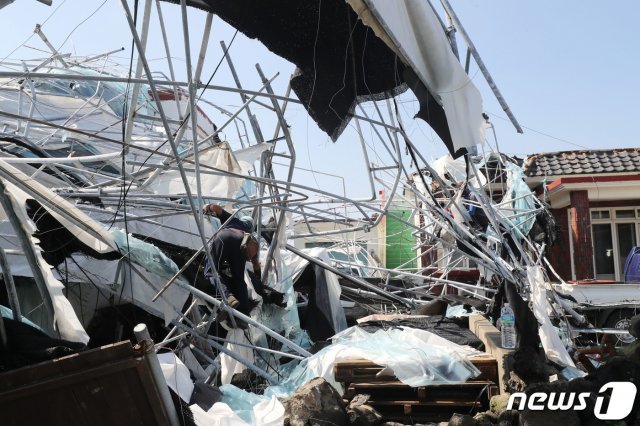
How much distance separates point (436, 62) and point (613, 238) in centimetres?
1105

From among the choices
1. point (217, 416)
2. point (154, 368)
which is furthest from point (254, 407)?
point (154, 368)

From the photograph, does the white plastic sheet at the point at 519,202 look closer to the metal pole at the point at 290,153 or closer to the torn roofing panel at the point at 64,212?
the metal pole at the point at 290,153

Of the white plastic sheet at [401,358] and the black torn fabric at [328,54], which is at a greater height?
the black torn fabric at [328,54]

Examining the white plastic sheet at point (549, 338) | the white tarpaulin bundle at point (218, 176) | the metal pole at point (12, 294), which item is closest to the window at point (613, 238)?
the white plastic sheet at point (549, 338)

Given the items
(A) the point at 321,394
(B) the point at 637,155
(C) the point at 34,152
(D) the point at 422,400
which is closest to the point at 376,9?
(A) the point at 321,394

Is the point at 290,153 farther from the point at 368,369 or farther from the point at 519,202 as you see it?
the point at 519,202

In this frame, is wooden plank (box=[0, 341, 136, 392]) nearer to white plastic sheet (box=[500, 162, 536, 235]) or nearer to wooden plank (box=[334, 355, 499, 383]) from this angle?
wooden plank (box=[334, 355, 499, 383])

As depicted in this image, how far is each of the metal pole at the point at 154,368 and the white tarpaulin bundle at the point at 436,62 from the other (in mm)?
2035

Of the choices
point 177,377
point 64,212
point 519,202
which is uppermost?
point 64,212

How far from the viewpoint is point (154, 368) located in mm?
3168

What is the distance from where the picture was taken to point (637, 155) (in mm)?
13734

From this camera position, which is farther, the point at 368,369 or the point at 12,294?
the point at 368,369

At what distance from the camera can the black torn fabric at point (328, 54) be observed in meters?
3.82

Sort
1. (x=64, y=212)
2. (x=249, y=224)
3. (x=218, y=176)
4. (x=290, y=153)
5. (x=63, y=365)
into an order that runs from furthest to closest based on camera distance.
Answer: (x=249, y=224)
(x=218, y=176)
(x=290, y=153)
(x=64, y=212)
(x=63, y=365)
